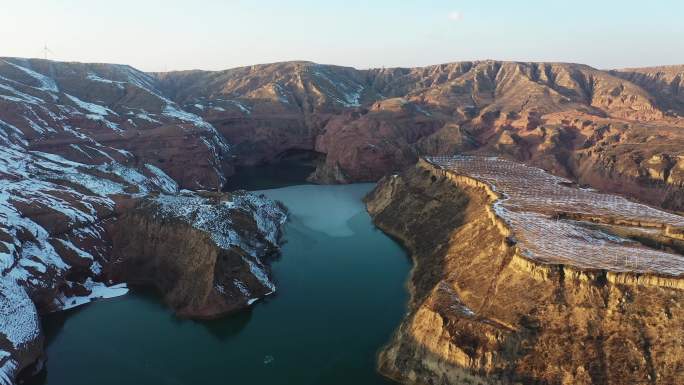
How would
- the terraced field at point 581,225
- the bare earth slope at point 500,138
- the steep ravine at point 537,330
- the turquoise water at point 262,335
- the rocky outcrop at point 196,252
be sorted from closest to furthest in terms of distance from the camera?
the steep ravine at point 537,330 → the terraced field at point 581,225 → the turquoise water at point 262,335 → the rocky outcrop at point 196,252 → the bare earth slope at point 500,138

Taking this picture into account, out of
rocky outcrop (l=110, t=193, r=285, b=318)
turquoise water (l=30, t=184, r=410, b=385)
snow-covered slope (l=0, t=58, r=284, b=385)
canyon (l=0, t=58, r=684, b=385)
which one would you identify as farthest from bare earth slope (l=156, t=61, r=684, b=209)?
turquoise water (l=30, t=184, r=410, b=385)

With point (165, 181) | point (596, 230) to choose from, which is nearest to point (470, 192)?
point (596, 230)

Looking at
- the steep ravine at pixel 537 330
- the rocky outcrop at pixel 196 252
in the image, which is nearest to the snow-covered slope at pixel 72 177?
the rocky outcrop at pixel 196 252

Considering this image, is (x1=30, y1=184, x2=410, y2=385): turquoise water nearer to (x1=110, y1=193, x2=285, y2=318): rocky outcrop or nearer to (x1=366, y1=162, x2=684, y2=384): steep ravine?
(x1=110, y1=193, x2=285, y2=318): rocky outcrop

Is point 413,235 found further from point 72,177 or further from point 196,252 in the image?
point 72,177

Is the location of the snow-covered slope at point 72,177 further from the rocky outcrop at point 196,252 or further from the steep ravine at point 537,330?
the steep ravine at point 537,330

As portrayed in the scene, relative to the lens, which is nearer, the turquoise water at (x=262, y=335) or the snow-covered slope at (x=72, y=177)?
the turquoise water at (x=262, y=335)

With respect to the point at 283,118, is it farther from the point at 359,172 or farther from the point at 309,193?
the point at 309,193
